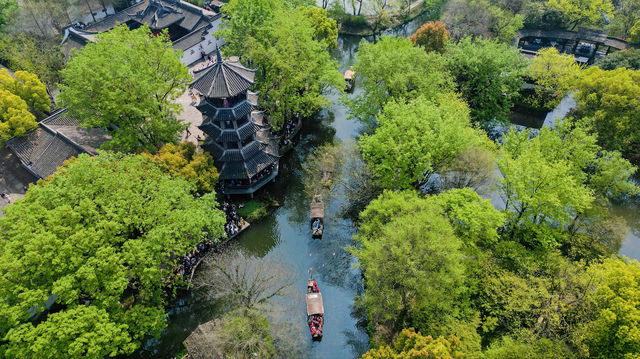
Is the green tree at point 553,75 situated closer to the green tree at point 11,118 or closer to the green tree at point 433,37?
the green tree at point 433,37

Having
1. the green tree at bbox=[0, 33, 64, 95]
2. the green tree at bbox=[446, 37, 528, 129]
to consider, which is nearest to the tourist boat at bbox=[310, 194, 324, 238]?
the green tree at bbox=[446, 37, 528, 129]

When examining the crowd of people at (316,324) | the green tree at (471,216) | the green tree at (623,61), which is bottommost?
the crowd of people at (316,324)

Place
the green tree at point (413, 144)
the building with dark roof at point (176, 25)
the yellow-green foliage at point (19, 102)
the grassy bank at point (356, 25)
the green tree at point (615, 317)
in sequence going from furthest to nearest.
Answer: the grassy bank at point (356, 25), the building with dark roof at point (176, 25), the yellow-green foliage at point (19, 102), the green tree at point (413, 144), the green tree at point (615, 317)

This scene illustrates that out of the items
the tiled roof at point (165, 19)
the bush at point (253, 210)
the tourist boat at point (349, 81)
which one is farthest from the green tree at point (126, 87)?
the tourist boat at point (349, 81)

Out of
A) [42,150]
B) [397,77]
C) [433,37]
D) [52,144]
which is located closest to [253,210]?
[397,77]

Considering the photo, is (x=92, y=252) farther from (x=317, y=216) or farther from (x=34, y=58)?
(x=34, y=58)

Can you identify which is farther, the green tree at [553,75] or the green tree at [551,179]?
the green tree at [553,75]

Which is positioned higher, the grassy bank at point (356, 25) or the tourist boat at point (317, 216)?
the grassy bank at point (356, 25)
